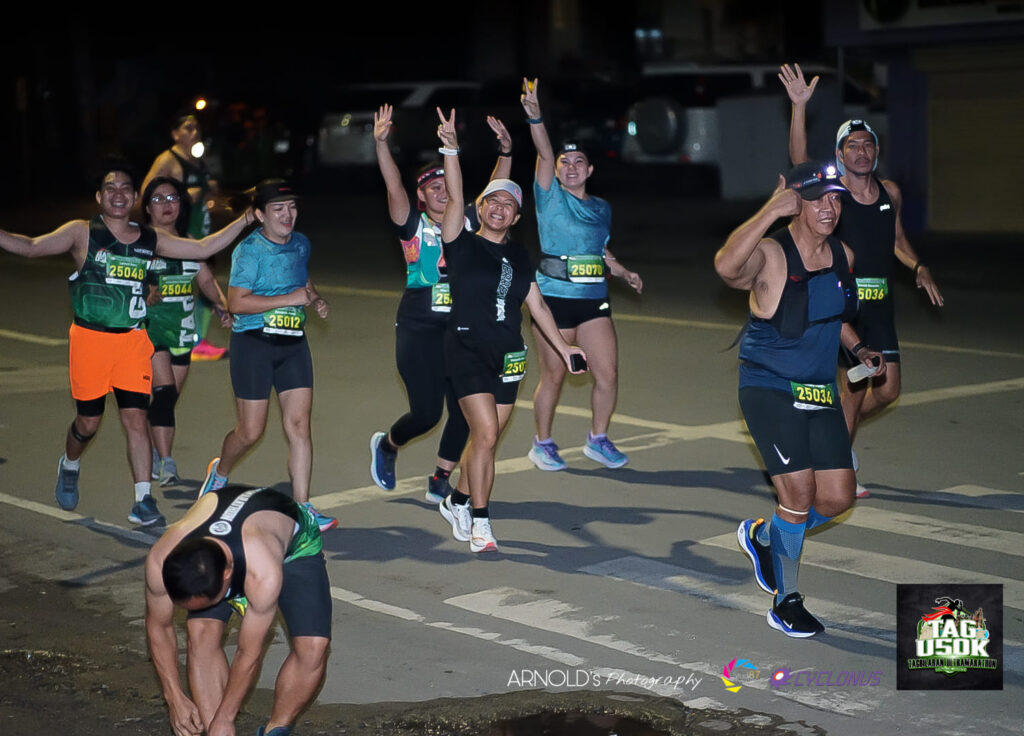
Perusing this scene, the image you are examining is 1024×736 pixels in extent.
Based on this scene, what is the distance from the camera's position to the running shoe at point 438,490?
8898mm

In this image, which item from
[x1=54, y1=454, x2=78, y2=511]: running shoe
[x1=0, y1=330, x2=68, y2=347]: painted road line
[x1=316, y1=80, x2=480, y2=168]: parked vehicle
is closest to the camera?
[x1=54, y1=454, x2=78, y2=511]: running shoe

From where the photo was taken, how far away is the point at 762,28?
56062mm

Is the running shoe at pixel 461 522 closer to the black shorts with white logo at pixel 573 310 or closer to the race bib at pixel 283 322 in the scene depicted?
the race bib at pixel 283 322

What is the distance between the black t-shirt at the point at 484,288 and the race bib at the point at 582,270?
5.62 feet

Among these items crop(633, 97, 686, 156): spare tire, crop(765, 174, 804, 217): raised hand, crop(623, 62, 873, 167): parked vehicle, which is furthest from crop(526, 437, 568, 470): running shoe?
crop(633, 97, 686, 156): spare tire

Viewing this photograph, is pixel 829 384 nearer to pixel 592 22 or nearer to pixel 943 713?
pixel 943 713

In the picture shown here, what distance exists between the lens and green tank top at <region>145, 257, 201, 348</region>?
959 cm

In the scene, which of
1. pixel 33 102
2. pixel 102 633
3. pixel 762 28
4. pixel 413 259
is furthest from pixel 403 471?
pixel 762 28

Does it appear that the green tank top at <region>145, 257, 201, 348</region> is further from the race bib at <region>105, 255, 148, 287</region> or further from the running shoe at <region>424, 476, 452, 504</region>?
the running shoe at <region>424, 476, 452, 504</region>

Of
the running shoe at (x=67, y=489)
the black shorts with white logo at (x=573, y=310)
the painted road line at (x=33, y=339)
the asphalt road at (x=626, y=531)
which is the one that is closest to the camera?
the asphalt road at (x=626, y=531)

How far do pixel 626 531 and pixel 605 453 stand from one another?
1.55m

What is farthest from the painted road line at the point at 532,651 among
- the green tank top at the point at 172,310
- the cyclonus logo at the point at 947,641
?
the green tank top at the point at 172,310

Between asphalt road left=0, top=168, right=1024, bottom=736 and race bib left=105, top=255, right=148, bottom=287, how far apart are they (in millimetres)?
1388

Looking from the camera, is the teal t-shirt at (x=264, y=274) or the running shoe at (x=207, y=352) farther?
the running shoe at (x=207, y=352)
